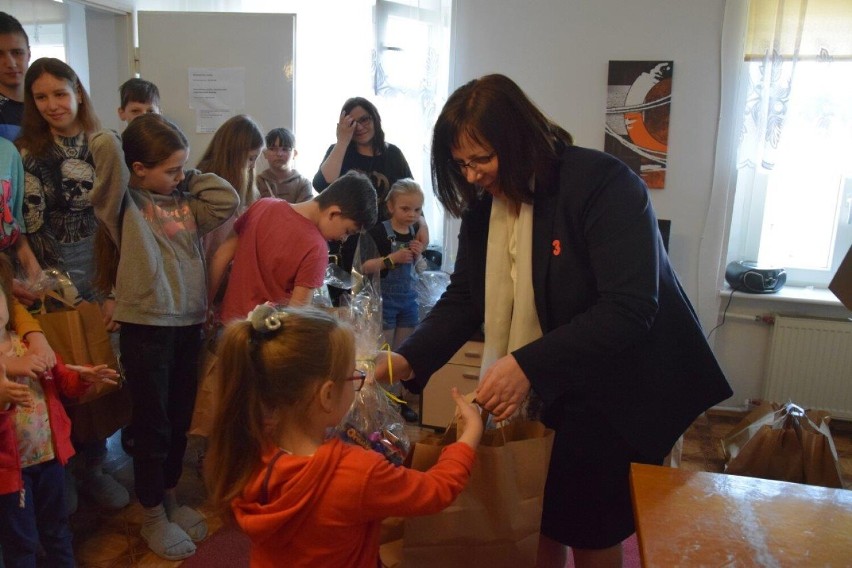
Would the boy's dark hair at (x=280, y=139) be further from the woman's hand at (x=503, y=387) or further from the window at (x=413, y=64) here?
the woman's hand at (x=503, y=387)

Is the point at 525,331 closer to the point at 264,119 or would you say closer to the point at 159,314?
the point at 159,314

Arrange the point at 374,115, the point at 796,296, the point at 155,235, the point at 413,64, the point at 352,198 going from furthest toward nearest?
1. the point at 413,64
2. the point at 796,296
3. the point at 374,115
4. the point at 352,198
5. the point at 155,235

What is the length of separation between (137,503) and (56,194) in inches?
45.4

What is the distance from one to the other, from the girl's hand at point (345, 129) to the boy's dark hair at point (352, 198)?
1043 mm

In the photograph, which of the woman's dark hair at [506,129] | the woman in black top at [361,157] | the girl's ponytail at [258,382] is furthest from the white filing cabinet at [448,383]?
the girl's ponytail at [258,382]

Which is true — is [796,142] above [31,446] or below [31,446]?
above

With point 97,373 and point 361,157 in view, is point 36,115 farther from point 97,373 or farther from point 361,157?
point 361,157

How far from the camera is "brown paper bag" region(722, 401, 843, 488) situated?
2535 mm

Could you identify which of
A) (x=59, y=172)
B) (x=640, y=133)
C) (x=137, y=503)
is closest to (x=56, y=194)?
(x=59, y=172)

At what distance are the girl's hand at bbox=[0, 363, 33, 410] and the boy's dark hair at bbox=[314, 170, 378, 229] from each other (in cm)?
100

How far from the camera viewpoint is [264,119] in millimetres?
3668

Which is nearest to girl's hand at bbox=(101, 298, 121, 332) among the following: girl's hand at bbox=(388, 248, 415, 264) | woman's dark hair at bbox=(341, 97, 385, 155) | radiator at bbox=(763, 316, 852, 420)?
girl's hand at bbox=(388, 248, 415, 264)

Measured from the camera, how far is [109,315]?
2.11 m

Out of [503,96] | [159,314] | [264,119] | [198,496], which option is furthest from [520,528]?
[264,119]
